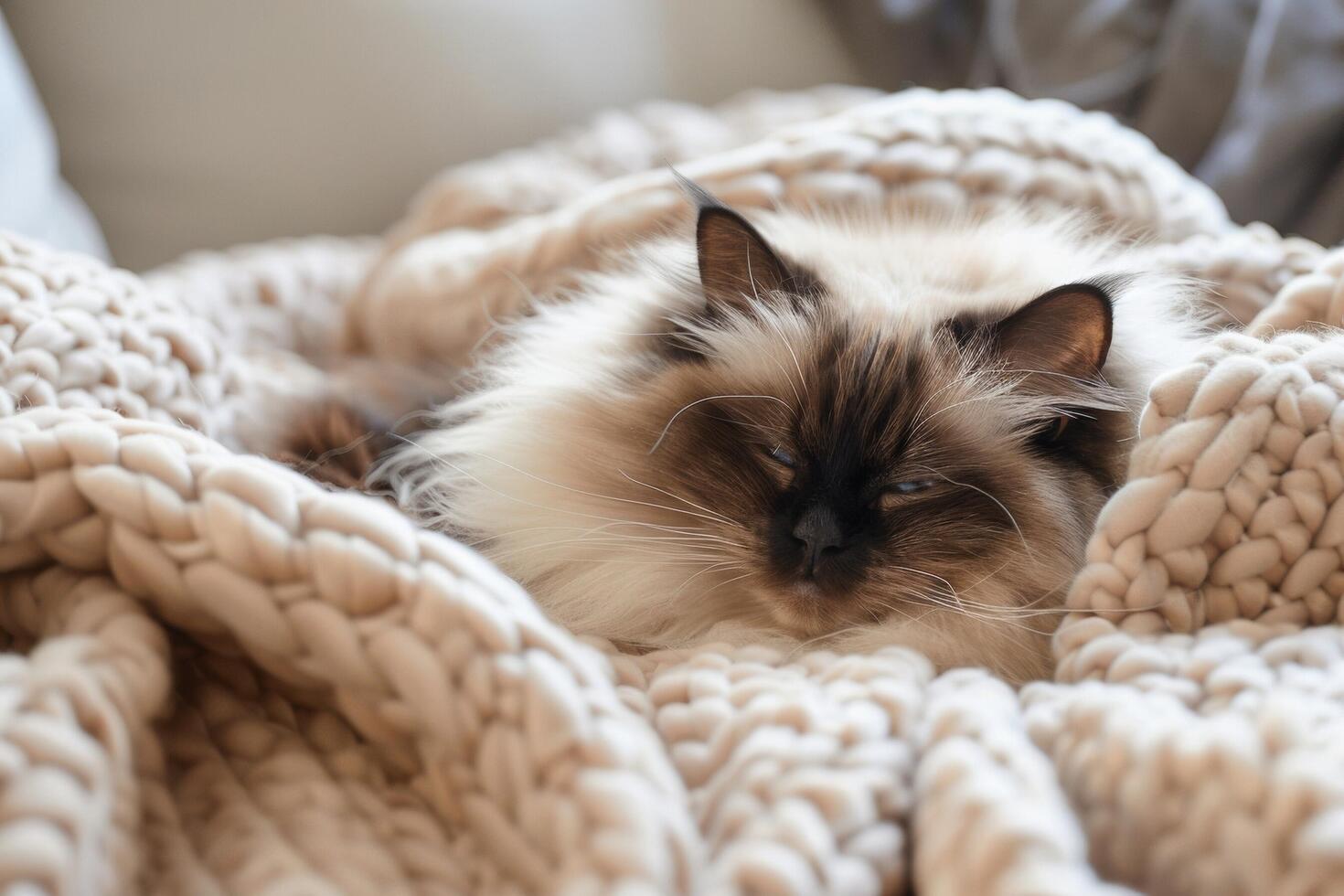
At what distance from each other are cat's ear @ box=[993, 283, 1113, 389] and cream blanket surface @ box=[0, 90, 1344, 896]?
0.11 meters

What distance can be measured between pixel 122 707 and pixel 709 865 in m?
0.38

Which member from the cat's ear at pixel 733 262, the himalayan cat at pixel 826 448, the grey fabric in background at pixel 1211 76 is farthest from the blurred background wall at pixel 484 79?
the cat's ear at pixel 733 262

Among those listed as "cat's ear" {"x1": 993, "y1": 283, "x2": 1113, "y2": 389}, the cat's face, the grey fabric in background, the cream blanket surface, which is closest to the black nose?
the cat's face

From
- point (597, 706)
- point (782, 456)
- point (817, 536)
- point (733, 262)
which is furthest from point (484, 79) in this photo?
point (597, 706)

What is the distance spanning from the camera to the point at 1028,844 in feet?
1.88

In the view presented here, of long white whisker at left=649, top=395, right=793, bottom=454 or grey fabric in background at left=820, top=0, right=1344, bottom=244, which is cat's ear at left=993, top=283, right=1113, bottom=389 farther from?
grey fabric in background at left=820, top=0, right=1344, bottom=244

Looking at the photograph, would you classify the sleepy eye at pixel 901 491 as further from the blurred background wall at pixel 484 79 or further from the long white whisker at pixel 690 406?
the blurred background wall at pixel 484 79

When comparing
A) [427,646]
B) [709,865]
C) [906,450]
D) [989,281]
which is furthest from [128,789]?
[989,281]

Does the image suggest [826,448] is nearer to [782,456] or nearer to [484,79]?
[782,456]

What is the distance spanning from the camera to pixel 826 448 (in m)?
1.03

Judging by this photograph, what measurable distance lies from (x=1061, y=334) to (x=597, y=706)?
61 centimetres

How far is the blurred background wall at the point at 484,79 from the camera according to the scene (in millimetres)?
1809

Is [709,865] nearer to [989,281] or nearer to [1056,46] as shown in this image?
[989,281]

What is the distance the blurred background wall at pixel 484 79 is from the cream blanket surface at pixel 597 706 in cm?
98
